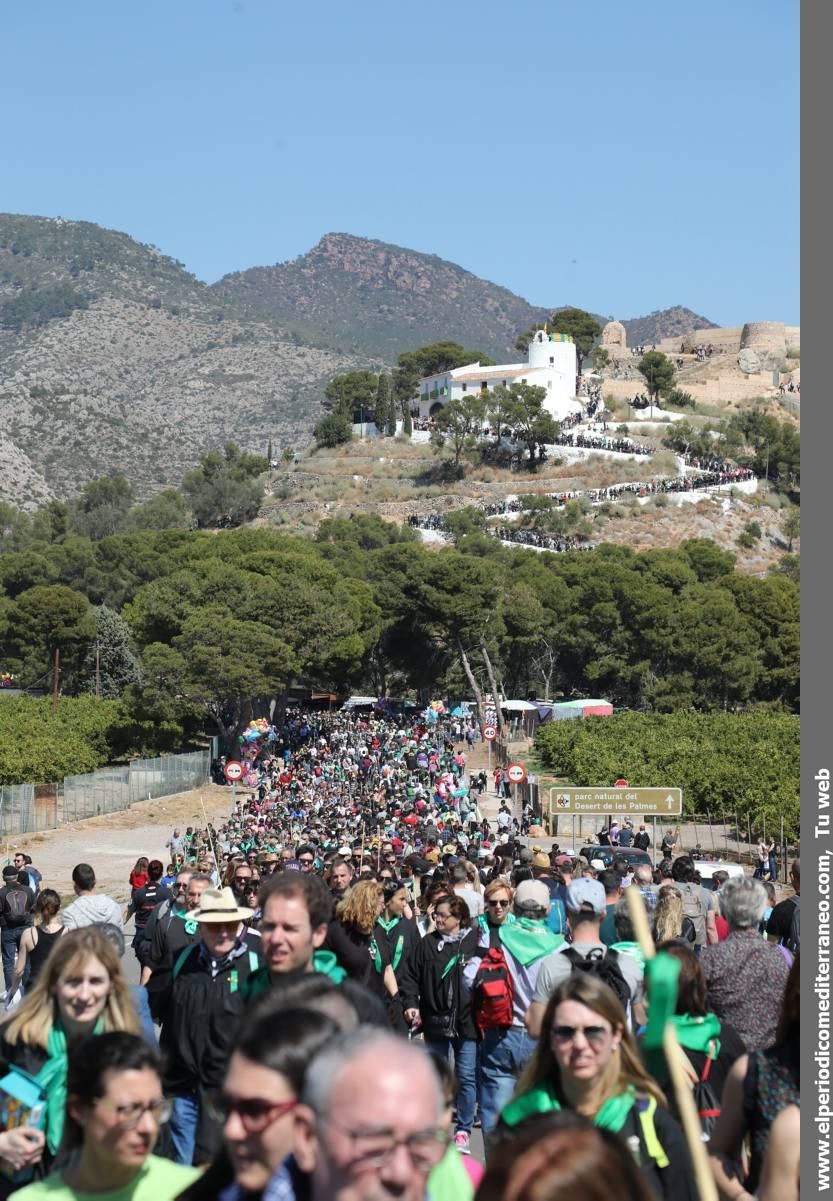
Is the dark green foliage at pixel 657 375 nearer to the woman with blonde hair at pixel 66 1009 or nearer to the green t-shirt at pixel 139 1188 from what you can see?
the woman with blonde hair at pixel 66 1009

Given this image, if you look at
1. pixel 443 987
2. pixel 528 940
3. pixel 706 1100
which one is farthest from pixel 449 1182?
pixel 443 987

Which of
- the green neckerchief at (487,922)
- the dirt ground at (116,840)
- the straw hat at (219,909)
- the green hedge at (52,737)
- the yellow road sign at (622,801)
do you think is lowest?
the dirt ground at (116,840)

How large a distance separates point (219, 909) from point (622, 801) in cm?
1908

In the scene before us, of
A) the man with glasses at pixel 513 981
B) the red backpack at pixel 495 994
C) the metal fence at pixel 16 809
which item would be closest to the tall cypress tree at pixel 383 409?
the metal fence at pixel 16 809

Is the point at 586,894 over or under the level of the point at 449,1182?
under

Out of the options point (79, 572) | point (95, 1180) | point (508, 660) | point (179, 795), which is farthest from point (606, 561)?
point (95, 1180)

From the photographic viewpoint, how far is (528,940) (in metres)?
8.02

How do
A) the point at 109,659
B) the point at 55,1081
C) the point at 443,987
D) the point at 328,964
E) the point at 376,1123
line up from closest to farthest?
1. the point at 376,1123
2. the point at 55,1081
3. the point at 328,964
4. the point at 443,987
5. the point at 109,659

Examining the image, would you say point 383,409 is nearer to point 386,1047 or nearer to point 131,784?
point 131,784

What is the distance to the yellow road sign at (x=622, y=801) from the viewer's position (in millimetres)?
24828

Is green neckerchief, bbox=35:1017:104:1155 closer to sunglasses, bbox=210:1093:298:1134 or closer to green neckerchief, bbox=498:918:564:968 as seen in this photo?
sunglasses, bbox=210:1093:298:1134

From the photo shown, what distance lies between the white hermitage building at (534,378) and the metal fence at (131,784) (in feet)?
226

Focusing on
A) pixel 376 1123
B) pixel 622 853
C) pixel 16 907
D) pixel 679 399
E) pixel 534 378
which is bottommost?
pixel 622 853
